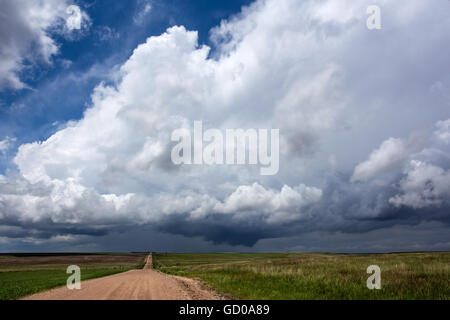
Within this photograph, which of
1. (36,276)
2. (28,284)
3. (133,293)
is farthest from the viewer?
(36,276)

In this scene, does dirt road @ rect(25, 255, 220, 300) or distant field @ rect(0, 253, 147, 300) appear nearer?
dirt road @ rect(25, 255, 220, 300)

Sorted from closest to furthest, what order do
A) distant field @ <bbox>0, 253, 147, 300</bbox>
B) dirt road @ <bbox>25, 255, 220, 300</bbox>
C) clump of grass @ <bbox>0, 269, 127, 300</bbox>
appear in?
dirt road @ <bbox>25, 255, 220, 300</bbox>, clump of grass @ <bbox>0, 269, 127, 300</bbox>, distant field @ <bbox>0, 253, 147, 300</bbox>

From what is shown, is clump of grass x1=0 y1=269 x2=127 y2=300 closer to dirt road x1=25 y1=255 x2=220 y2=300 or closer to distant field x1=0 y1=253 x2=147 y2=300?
distant field x1=0 y1=253 x2=147 y2=300

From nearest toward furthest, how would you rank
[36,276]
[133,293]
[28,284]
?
[133,293]
[28,284]
[36,276]

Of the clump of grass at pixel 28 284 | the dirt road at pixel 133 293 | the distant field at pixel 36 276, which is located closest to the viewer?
the dirt road at pixel 133 293

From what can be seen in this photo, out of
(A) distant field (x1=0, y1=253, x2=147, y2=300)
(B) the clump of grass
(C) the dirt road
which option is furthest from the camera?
(A) distant field (x1=0, y1=253, x2=147, y2=300)

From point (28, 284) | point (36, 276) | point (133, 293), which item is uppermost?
point (133, 293)

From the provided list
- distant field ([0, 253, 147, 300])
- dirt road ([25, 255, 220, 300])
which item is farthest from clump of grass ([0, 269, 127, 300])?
dirt road ([25, 255, 220, 300])

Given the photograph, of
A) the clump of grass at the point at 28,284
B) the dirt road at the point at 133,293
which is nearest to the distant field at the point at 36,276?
the clump of grass at the point at 28,284

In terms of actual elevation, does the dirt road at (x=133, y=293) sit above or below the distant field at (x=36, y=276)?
above

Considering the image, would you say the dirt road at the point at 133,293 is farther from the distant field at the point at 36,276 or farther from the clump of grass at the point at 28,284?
the distant field at the point at 36,276

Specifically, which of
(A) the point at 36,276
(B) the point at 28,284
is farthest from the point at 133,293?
(A) the point at 36,276

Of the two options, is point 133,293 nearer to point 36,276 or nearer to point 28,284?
point 28,284
